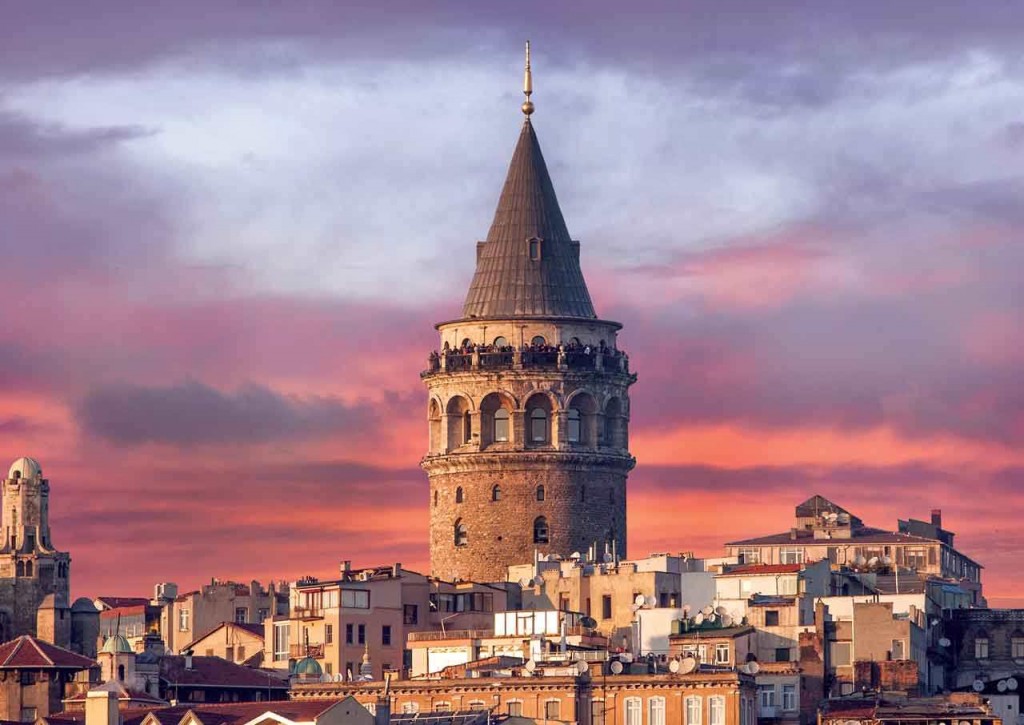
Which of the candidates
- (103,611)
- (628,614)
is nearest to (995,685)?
(628,614)

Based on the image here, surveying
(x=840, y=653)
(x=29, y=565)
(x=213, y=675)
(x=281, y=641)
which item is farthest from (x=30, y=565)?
(x=840, y=653)

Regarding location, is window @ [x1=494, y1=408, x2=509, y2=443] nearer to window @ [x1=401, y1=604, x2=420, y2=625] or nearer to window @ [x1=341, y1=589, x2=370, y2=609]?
window @ [x1=401, y1=604, x2=420, y2=625]

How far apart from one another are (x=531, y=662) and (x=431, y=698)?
4.02 m

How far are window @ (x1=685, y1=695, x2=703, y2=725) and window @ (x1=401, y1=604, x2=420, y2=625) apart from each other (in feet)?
82.7

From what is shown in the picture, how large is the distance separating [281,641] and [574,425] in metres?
17.0

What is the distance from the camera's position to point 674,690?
133000 millimetres

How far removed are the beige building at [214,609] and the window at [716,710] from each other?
3926cm

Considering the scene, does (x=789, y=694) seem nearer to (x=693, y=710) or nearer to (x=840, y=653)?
(x=840, y=653)

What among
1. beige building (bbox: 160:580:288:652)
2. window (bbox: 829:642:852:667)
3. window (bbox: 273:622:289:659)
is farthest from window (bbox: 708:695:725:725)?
beige building (bbox: 160:580:288:652)

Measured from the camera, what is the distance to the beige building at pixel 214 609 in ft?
557

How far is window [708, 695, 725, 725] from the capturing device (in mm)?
131875

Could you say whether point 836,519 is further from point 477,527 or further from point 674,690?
point 674,690

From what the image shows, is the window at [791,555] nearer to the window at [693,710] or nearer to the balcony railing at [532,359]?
the balcony railing at [532,359]

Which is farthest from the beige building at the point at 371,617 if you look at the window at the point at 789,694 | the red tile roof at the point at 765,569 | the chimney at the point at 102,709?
the chimney at the point at 102,709
